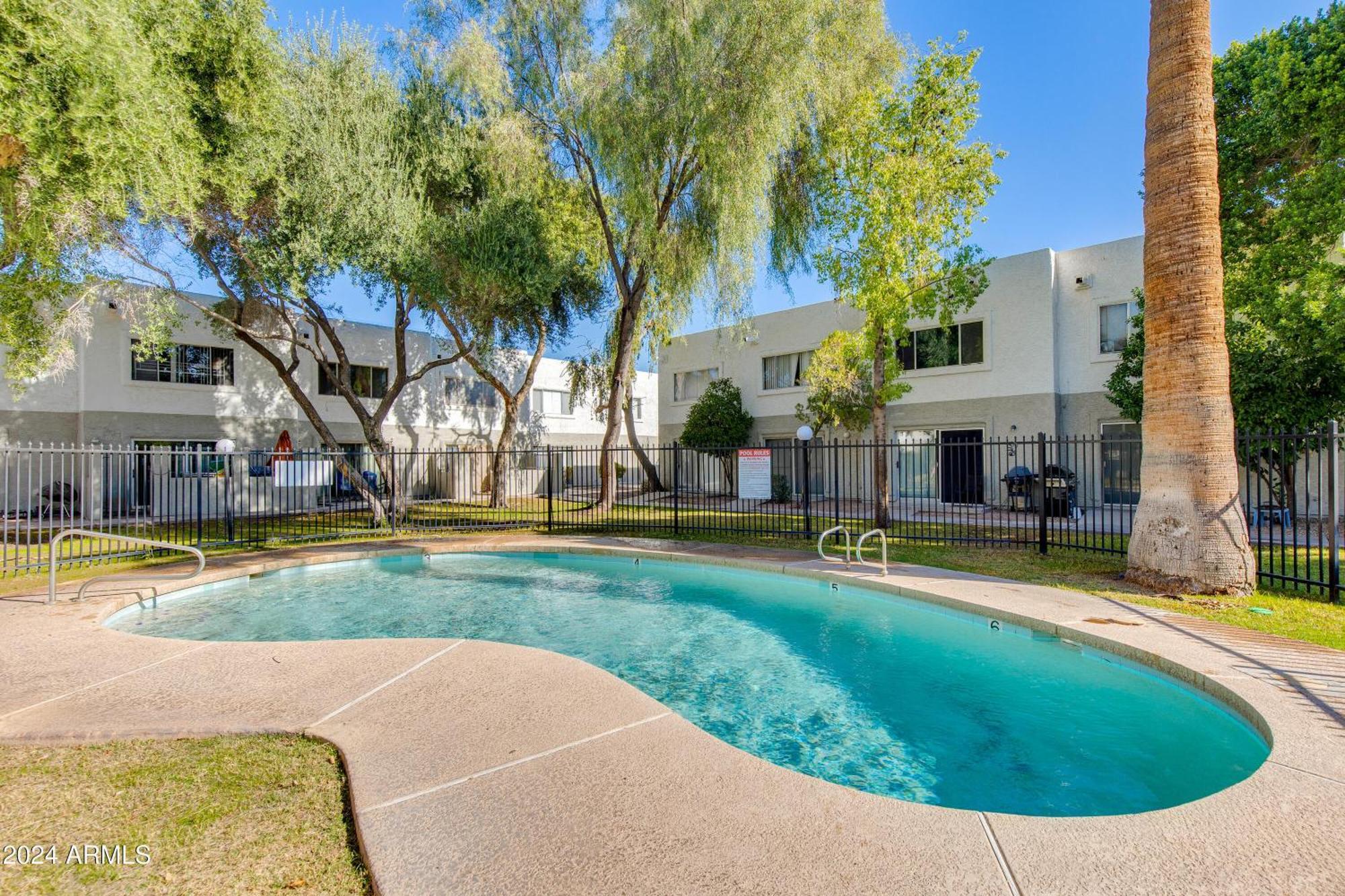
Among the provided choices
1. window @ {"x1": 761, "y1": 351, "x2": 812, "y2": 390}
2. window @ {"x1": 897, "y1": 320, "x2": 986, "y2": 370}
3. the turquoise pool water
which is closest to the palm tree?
the turquoise pool water

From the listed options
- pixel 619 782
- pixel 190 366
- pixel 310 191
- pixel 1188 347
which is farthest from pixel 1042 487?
pixel 190 366

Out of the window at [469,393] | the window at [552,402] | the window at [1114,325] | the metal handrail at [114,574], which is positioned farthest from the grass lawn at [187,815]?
the window at [552,402]

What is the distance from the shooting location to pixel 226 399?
18312mm

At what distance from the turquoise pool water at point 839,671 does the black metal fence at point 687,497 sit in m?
3.12

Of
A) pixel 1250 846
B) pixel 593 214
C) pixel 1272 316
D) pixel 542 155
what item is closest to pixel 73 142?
pixel 542 155

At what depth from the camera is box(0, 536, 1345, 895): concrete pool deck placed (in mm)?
2242

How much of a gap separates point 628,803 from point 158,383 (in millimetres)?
20259

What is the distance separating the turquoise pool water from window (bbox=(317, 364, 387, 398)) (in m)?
12.4

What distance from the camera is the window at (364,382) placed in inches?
799

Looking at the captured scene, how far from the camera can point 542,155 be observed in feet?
48.8

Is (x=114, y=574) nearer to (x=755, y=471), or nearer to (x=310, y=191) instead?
(x=310, y=191)

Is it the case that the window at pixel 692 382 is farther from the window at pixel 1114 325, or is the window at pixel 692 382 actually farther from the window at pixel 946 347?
the window at pixel 1114 325

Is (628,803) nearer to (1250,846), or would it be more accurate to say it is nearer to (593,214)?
(1250,846)

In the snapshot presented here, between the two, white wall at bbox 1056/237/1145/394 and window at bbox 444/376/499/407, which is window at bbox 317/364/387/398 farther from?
white wall at bbox 1056/237/1145/394
